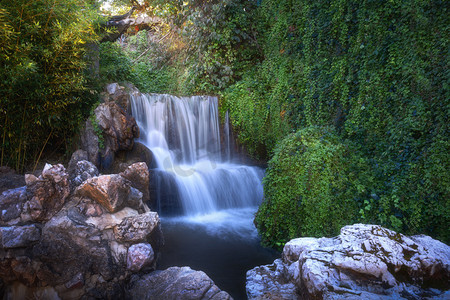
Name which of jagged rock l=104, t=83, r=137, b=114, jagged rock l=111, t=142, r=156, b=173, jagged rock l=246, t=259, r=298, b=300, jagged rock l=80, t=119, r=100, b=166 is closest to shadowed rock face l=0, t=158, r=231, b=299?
jagged rock l=246, t=259, r=298, b=300

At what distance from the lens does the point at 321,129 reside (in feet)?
19.9

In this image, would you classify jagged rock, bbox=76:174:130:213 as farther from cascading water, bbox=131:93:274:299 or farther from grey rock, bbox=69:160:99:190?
cascading water, bbox=131:93:274:299

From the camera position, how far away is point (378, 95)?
5.38 metres

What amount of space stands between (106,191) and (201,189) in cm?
350

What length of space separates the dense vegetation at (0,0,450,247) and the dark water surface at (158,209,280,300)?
50 cm

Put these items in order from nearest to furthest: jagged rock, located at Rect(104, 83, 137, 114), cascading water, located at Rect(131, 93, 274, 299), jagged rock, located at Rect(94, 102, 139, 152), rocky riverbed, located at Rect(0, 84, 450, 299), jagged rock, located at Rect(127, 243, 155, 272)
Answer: rocky riverbed, located at Rect(0, 84, 450, 299), jagged rock, located at Rect(127, 243, 155, 272), cascading water, located at Rect(131, 93, 274, 299), jagged rock, located at Rect(94, 102, 139, 152), jagged rock, located at Rect(104, 83, 137, 114)

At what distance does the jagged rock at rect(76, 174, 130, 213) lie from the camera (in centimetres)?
388

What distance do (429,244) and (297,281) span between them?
1556mm

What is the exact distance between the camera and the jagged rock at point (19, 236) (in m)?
3.54

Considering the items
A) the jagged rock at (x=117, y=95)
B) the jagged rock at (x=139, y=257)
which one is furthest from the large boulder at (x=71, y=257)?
the jagged rock at (x=117, y=95)

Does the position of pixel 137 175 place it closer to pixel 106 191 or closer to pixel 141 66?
pixel 106 191

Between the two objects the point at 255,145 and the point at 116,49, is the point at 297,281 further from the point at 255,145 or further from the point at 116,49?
the point at 116,49

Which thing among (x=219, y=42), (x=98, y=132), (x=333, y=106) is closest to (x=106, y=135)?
(x=98, y=132)

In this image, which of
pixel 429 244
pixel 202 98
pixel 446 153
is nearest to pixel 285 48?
pixel 202 98
